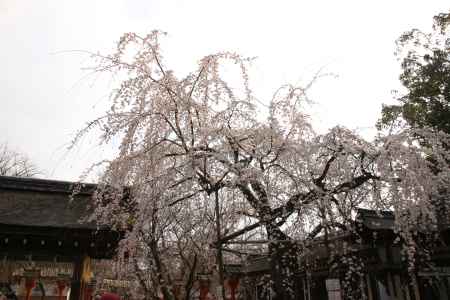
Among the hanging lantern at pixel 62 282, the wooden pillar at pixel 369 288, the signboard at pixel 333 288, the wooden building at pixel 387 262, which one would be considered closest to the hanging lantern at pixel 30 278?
the hanging lantern at pixel 62 282

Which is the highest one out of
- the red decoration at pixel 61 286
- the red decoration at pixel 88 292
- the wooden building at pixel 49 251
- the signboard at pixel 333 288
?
the wooden building at pixel 49 251

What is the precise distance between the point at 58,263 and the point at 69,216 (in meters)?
1.11

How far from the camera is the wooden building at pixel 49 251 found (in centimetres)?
770

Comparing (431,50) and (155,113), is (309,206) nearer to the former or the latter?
(155,113)

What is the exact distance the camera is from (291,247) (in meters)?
6.57

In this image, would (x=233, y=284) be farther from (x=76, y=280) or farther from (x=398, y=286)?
(x=76, y=280)

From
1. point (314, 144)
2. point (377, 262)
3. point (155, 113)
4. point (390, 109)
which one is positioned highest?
point (390, 109)

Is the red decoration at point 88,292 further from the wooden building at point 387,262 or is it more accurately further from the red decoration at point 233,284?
the red decoration at point 233,284

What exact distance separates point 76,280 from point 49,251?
0.86 m

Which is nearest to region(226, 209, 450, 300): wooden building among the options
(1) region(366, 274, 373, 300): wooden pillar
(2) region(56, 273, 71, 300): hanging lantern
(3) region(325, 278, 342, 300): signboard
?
(1) region(366, 274, 373, 300): wooden pillar

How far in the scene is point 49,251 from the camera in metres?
8.04

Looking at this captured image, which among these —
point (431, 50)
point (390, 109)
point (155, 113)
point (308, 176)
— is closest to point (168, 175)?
point (155, 113)

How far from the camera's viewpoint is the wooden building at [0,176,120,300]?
7695 mm

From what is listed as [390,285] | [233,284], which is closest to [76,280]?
[233,284]
